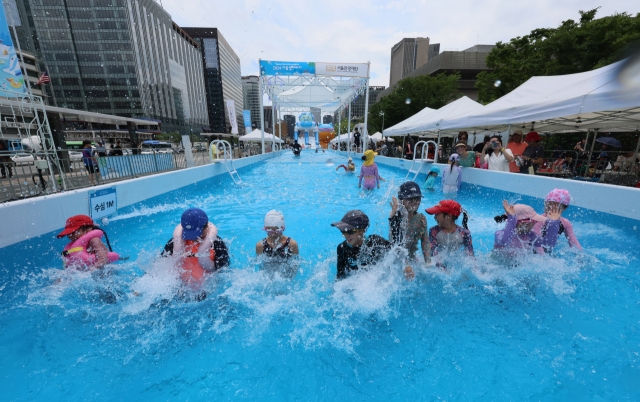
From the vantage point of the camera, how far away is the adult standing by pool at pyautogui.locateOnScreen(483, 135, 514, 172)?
26.6ft

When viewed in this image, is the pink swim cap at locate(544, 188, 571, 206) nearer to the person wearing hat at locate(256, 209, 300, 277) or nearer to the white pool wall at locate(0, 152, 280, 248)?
the person wearing hat at locate(256, 209, 300, 277)

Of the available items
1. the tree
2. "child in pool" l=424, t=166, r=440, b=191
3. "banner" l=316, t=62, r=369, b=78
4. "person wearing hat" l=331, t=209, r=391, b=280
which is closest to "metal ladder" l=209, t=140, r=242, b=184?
"banner" l=316, t=62, r=369, b=78

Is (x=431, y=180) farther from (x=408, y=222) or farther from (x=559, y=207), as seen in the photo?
(x=408, y=222)

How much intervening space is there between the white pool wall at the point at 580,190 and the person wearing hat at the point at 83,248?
8.45 m

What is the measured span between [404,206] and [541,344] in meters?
1.89

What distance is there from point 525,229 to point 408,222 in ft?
4.78

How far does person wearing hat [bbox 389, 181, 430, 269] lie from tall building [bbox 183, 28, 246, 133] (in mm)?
134091

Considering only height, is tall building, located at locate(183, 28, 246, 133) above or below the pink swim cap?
above

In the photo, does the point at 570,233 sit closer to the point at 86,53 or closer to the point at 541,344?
the point at 541,344

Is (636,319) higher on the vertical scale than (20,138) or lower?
lower

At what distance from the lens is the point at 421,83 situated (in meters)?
34.2

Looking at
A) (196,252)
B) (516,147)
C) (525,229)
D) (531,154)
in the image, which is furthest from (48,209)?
(531,154)

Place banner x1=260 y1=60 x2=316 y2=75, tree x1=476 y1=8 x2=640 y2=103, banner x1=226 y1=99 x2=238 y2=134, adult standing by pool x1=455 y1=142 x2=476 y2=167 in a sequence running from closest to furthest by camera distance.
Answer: adult standing by pool x1=455 y1=142 x2=476 y2=167 < tree x1=476 y1=8 x2=640 y2=103 < banner x1=260 y1=60 x2=316 y2=75 < banner x1=226 y1=99 x2=238 y2=134

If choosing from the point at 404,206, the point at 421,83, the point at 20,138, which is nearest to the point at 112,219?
the point at 20,138
